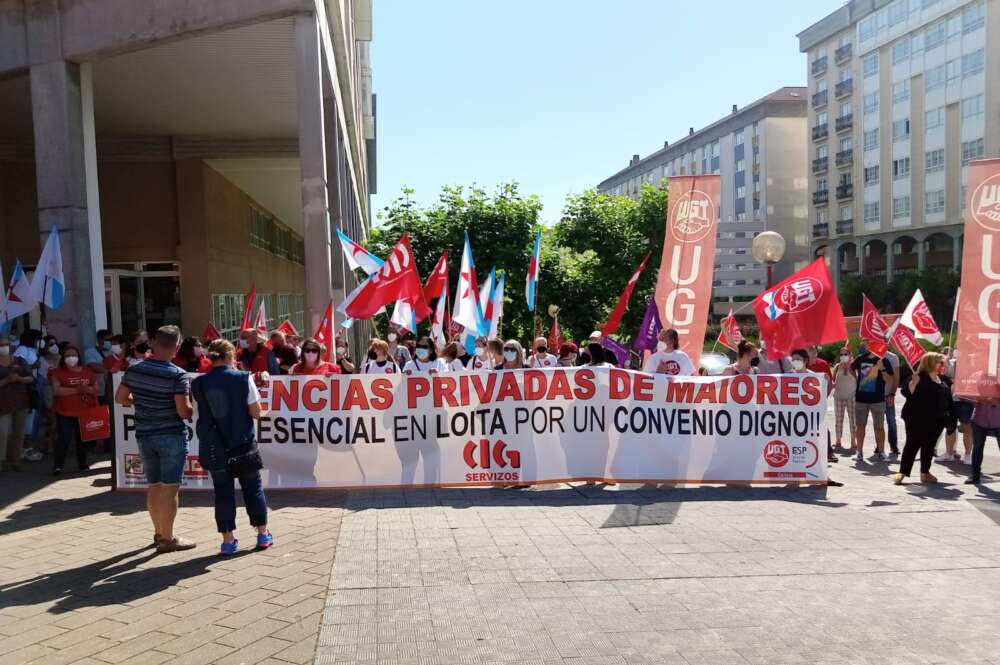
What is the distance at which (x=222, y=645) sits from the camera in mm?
4844

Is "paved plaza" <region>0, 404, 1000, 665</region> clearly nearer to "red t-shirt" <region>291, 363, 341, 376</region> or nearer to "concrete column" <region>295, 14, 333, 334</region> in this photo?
"red t-shirt" <region>291, 363, 341, 376</region>

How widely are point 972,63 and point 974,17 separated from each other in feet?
9.31

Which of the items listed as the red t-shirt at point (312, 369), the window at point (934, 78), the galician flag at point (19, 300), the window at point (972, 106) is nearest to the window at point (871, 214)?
the window at point (934, 78)

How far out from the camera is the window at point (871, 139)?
64438mm

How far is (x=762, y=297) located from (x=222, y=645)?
8132mm

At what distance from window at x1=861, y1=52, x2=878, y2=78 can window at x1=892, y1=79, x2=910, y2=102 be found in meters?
2.78

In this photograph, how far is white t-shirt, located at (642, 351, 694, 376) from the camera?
31.7 ft

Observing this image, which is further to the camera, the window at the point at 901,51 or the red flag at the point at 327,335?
the window at the point at 901,51

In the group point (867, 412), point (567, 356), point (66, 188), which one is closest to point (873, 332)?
point (867, 412)

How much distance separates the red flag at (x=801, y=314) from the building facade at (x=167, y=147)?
677cm

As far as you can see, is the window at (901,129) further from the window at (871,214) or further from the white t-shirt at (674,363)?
the white t-shirt at (674,363)

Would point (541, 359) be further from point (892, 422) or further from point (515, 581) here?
point (515, 581)

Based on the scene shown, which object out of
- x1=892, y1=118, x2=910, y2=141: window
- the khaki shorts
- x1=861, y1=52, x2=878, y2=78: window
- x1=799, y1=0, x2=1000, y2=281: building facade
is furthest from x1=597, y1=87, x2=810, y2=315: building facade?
the khaki shorts

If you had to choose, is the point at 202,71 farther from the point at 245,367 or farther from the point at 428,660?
the point at 428,660
